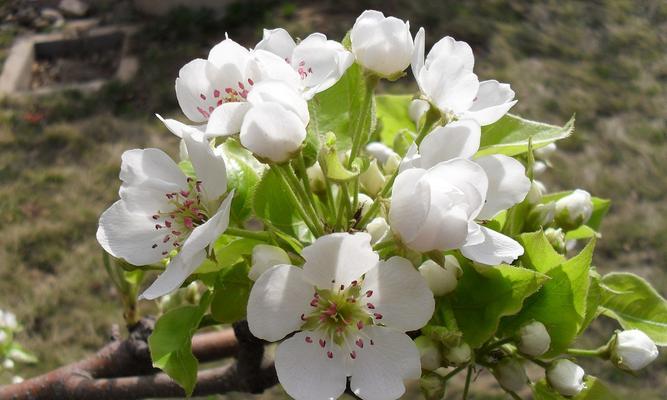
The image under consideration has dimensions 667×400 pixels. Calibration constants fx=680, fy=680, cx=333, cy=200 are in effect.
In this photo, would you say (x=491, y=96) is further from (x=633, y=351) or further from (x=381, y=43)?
(x=633, y=351)

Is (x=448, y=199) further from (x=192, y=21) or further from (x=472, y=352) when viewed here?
(x=192, y=21)

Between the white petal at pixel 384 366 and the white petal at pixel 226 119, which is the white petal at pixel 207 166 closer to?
the white petal at pixel 226 119

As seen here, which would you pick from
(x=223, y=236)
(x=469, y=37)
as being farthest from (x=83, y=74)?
(x=223, y=236)

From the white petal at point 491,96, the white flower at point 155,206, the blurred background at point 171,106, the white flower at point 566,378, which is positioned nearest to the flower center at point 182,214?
the white flower at point 155,206

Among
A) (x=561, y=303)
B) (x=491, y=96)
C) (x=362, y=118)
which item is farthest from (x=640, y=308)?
(x=362, y=118)

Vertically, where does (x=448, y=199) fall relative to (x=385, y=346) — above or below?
above

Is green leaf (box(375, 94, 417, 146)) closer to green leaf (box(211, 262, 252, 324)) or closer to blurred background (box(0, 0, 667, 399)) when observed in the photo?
green leaf (box(211, 262, 252, 324))

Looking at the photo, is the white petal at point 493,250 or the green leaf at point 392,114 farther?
the green leaf at point 392,114
